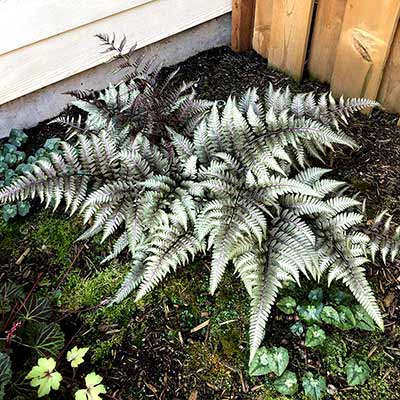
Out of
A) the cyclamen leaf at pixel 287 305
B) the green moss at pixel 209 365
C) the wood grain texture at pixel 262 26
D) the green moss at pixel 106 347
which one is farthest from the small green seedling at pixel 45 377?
the wood grain texture at pixel 262 26

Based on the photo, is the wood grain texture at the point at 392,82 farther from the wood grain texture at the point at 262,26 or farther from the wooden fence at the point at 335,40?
the wood grain texture at the point at 262,26

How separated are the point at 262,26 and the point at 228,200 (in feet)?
5.35

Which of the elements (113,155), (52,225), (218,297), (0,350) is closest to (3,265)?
(52,225)

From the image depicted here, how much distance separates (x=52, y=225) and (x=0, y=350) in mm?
835

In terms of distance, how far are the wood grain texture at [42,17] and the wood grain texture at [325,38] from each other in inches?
47.0

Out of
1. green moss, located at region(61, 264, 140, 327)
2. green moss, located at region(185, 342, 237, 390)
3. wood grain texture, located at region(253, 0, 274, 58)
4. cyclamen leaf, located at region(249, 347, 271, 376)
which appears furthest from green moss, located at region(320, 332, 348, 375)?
wood grain texture, located at region(253, 0, 274, 58)

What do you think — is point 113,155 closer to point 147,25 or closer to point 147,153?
point 147,153

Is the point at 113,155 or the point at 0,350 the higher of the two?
the point at 113,155

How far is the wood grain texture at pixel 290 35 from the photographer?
2.81 metres

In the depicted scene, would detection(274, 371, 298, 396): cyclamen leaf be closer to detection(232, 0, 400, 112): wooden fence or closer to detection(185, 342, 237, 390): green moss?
detection(185, 342, 237, 390): green moss

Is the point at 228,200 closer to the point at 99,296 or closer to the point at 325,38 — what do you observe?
the point at 99,296

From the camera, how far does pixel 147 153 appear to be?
7.73 feet

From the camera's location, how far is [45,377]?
5.97 feet

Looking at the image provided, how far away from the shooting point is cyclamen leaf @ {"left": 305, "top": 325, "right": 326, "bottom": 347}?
2037 millimetres
